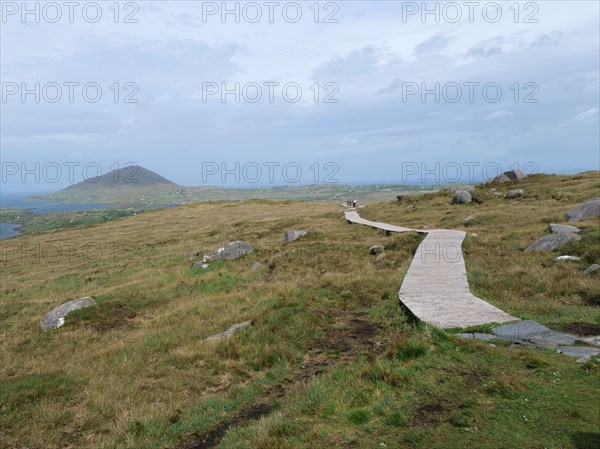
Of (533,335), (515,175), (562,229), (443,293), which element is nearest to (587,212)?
(562,229)

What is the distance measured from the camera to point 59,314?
1861 cm

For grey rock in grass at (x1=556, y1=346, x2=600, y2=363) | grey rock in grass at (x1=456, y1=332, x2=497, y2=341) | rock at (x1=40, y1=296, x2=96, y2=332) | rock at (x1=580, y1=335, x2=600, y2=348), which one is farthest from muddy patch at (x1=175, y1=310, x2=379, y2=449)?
rock at (x1=40, y1=296, x2=96, y2=332)

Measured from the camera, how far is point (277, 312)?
14.7m

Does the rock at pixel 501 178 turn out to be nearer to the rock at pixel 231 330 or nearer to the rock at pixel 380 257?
the rock at pixel 380 257

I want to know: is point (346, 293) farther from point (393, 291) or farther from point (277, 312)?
point (277, 312)

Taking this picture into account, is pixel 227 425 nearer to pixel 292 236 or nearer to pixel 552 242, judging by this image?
pixel 552 242

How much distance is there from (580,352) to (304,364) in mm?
6291

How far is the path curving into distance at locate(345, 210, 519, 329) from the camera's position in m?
11.0

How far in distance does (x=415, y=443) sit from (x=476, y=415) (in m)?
1.21

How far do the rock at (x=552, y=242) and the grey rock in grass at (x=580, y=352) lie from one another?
511 inches

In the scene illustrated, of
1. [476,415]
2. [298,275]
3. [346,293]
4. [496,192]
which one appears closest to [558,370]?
[476,415]

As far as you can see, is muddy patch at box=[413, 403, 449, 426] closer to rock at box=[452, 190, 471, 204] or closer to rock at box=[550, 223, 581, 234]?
rock at box=[550, 223, 581, 234]

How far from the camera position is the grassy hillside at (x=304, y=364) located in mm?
6324

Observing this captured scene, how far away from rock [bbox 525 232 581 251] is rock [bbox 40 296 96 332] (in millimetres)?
22004
